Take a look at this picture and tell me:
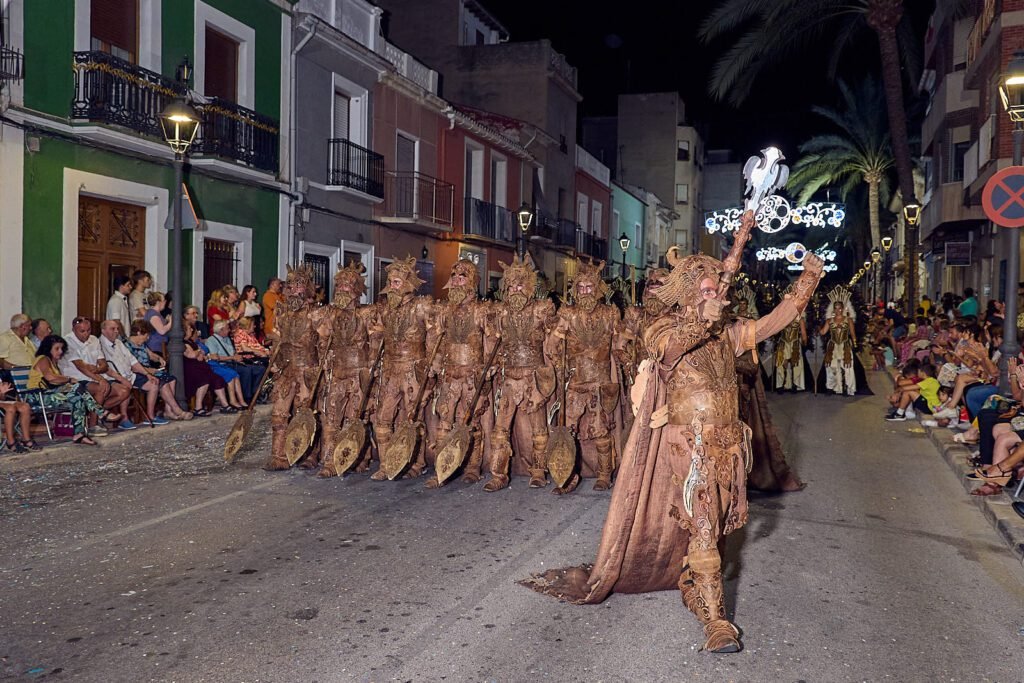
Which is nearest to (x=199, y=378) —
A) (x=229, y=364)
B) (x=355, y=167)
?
(x=229, y=364)

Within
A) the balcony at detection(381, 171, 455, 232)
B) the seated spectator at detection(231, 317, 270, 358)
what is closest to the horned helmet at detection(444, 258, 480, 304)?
the seated spectator at detection(231, 317, 270, 358)

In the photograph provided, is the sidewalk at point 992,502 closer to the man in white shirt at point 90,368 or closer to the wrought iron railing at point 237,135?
the man in white shirt at point 90,368

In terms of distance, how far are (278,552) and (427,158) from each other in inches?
800

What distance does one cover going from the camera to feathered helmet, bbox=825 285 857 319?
18484mm

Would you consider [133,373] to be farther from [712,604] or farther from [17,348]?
[712,604]

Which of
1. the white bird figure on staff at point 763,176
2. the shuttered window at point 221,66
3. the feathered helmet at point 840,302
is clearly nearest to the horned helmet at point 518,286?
the white bird figure on staff at point 763,176

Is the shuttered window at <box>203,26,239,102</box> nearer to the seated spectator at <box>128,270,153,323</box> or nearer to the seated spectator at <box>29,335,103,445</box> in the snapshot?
the seated spectator at <box>128,270,153,323</box>

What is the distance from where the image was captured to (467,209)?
1099 inches

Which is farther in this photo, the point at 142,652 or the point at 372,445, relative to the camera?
the point at 372,445

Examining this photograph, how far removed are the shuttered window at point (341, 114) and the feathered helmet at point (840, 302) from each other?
37.5 ft

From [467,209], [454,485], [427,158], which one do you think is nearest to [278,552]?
[454,485]

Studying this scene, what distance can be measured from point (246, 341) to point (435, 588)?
9934mm

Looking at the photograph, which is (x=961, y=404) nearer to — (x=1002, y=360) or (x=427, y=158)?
(x=1002, y=360)

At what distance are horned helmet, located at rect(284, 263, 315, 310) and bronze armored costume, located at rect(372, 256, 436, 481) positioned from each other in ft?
3.26
